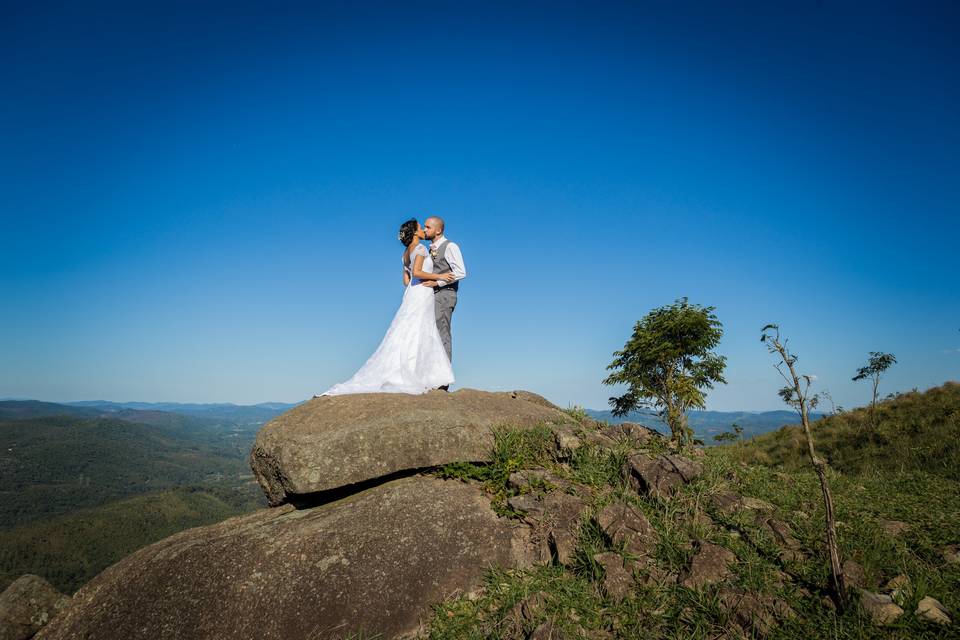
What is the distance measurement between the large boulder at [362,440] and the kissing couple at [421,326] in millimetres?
1061

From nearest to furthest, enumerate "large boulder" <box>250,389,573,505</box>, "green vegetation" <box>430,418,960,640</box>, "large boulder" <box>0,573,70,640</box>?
"green vegetation" <box>430,418,960,640</box> → "large boulder" <box>0,573,70,640</box> → "large boulder" <box>250,389,573,505</box>

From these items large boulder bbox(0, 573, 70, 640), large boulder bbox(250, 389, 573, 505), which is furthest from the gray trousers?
large boulder bbox(0, 573, 70, 640)

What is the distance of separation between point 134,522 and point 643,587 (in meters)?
178

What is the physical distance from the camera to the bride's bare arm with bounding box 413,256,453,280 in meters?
10.2

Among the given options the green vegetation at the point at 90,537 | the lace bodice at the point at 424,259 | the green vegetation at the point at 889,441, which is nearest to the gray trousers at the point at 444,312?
the lace bodice at the point at 424,259

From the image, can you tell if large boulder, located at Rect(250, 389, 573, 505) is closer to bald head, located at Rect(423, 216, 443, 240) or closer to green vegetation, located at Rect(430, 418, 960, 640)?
green vegetation, located at Rect(430, 418, 960, 640)

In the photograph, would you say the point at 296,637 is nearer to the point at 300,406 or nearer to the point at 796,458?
the point at 300,406

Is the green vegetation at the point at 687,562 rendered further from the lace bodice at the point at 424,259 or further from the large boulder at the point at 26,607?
the large boulder at the point at 26,607

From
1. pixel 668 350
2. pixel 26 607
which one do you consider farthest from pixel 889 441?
pixel 26 607

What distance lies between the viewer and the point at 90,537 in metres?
125

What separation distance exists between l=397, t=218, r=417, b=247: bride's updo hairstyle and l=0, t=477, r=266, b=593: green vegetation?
129m

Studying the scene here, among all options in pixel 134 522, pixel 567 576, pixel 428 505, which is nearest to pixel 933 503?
pixel 567 576

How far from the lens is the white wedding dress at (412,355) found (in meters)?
9.70

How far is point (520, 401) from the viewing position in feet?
32.9
